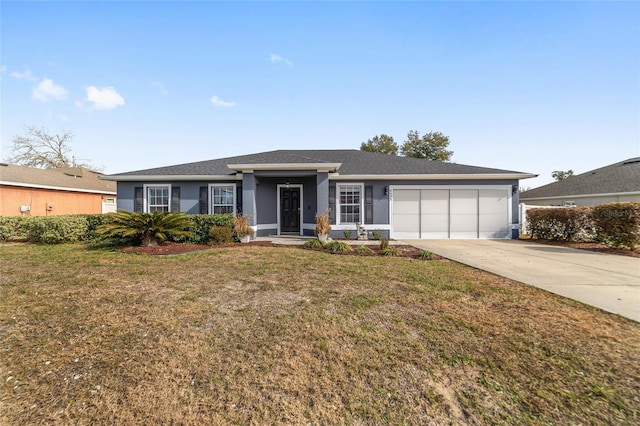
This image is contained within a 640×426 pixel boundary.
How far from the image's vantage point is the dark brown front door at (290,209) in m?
12.0

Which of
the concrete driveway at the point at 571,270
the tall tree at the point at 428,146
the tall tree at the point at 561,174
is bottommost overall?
the concrete driveway at the point at 571,270

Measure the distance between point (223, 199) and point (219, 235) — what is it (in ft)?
9.70

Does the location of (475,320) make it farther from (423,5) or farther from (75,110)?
(75,110)

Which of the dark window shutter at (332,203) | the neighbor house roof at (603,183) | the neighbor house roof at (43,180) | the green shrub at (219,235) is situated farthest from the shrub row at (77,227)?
the neighbor house roof at (603,183)

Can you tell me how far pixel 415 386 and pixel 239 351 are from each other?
169 cm

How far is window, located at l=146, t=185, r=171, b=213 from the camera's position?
11430 millimetres

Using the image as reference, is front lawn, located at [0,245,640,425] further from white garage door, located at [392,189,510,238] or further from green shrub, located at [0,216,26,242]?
green shrub, located at [0,216,26,242]

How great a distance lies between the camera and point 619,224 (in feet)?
27.4

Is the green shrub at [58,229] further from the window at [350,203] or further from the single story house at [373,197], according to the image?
the window at [350,203]

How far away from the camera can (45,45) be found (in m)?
8.80

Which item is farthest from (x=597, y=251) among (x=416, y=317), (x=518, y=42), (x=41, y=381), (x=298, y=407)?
(x=41, y=381)

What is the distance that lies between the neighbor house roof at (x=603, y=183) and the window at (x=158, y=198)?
23029mm

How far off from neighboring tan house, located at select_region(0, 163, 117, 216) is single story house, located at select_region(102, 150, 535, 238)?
6869 mm

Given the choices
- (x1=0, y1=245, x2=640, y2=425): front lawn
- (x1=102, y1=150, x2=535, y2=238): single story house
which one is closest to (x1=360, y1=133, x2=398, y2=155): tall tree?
(x1=102, y1=150, x2=535, y2=238): single story house
